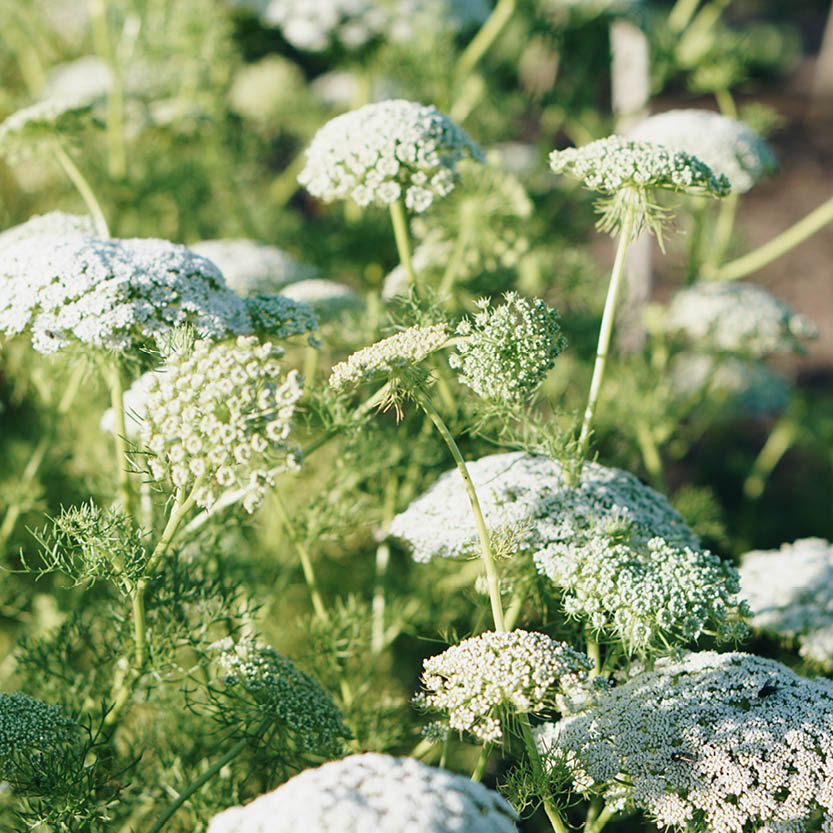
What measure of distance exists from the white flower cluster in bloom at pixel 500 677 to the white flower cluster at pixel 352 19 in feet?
12.5

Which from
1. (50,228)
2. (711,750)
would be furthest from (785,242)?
(50,228)

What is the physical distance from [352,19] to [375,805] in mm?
4330

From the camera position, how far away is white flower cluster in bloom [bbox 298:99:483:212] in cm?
277

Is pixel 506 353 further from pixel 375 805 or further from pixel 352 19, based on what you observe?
pixel 352 19

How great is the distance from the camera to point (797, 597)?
3.07 m

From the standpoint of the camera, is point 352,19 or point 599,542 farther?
point 352,19

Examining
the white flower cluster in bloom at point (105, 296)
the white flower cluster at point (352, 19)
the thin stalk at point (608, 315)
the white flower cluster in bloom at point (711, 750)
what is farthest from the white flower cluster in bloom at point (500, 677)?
the white flower cluster at point (352, 19)

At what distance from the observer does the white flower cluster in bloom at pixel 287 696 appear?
7.23 ft

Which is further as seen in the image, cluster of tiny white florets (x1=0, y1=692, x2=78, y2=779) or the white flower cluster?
the white flower cluster

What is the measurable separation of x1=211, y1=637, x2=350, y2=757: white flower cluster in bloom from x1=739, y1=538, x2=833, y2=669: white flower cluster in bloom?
1487mm

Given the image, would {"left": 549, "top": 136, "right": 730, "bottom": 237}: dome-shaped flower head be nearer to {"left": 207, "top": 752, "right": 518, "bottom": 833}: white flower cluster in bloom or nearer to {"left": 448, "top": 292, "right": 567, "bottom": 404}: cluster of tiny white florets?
{"left": 448, "top": 292, "right": 567, "bottom": 404}: cluster of tiny white florets

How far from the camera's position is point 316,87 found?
24.7 ft

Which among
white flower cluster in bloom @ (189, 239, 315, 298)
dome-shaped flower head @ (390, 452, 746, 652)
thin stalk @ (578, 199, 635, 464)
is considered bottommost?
dome-shaped flower head @ (390, 452, 746, 652)

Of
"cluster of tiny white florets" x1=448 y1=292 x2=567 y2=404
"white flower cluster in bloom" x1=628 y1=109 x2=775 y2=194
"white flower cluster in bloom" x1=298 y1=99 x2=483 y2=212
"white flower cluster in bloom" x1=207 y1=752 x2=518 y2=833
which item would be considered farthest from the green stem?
"white flower cluster in bloom" x1=207 y1=752 x2=518 y2=833
